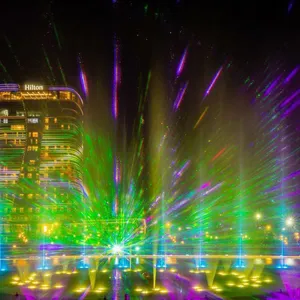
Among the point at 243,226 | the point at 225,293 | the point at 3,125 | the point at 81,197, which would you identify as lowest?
the point at 225,293

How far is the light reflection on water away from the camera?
1442 cm

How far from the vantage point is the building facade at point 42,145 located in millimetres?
67806

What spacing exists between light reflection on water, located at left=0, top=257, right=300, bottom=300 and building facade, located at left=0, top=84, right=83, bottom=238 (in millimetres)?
46298

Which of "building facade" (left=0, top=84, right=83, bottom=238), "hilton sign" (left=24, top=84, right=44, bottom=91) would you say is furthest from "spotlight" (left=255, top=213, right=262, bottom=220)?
"hilton sign" (left=24, top=84, right=44, bottom=91)

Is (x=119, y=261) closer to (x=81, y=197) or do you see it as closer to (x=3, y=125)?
(x=81, y=197)

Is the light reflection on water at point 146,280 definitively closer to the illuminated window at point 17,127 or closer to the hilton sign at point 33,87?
the illuminated window at point 17,127

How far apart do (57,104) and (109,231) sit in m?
24.4

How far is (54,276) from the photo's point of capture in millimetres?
→ 18453

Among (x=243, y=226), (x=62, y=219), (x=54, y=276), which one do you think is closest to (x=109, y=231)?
(x=62, y=219)

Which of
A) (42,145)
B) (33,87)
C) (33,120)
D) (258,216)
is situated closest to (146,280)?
(258,216)

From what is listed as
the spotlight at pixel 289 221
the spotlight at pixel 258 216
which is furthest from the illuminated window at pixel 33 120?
the spotlight at pixel 289 221

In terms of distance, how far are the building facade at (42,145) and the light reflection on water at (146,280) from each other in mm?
46298

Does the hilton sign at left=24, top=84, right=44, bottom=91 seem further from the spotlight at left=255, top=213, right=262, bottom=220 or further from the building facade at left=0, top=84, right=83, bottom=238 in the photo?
the spotlight at left=255, top=213, right=262, bottom=220

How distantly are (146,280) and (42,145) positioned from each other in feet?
188
